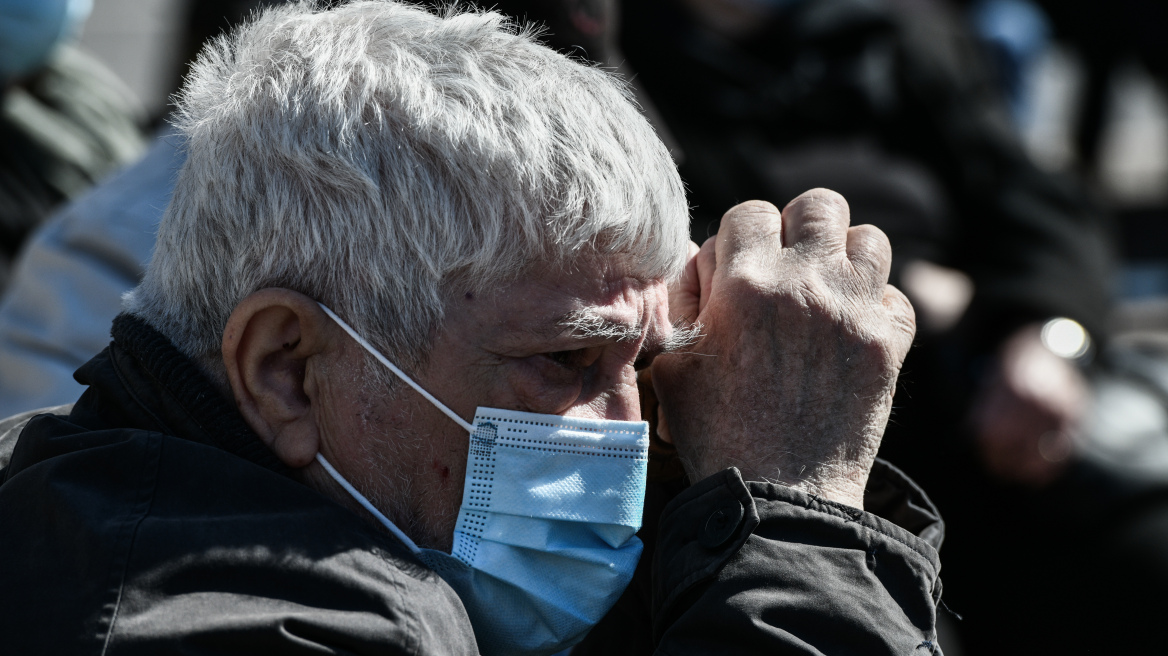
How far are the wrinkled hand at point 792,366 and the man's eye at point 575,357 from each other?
188 millimetres

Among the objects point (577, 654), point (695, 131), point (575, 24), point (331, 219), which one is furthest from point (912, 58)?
point (331, 219)

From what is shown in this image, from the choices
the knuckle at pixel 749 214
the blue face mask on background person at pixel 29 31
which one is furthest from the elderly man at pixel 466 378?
the blue face mask on background person at pixel 29 31

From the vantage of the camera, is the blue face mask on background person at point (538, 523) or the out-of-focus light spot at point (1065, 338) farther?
the out-of-focus light spot at point (1065, 338)

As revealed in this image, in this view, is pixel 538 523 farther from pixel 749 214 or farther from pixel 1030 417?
pixel 1030 417

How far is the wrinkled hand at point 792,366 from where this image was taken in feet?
5.48

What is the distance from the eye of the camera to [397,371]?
1.54m

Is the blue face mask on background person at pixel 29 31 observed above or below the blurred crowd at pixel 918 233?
above

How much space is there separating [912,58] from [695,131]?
996 mm

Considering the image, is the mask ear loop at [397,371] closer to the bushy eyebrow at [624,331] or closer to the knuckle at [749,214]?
the bushy eyebrow at [624,331]

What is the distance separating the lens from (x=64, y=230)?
2535mm

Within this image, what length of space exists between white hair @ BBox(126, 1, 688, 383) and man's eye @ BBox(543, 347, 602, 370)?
0.16 metres

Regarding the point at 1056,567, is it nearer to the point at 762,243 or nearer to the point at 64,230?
the point at 762,243

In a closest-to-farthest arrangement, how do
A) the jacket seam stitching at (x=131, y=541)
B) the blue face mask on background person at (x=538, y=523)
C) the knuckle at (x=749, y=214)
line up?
the jacket seam stitching at (x=131, y=541)
the blue face mask on background person at (x=538, y=523)
the knuckle at (x=749, y=214)

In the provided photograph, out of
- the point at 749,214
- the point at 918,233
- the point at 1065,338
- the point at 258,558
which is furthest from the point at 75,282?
the point at 1065,338
